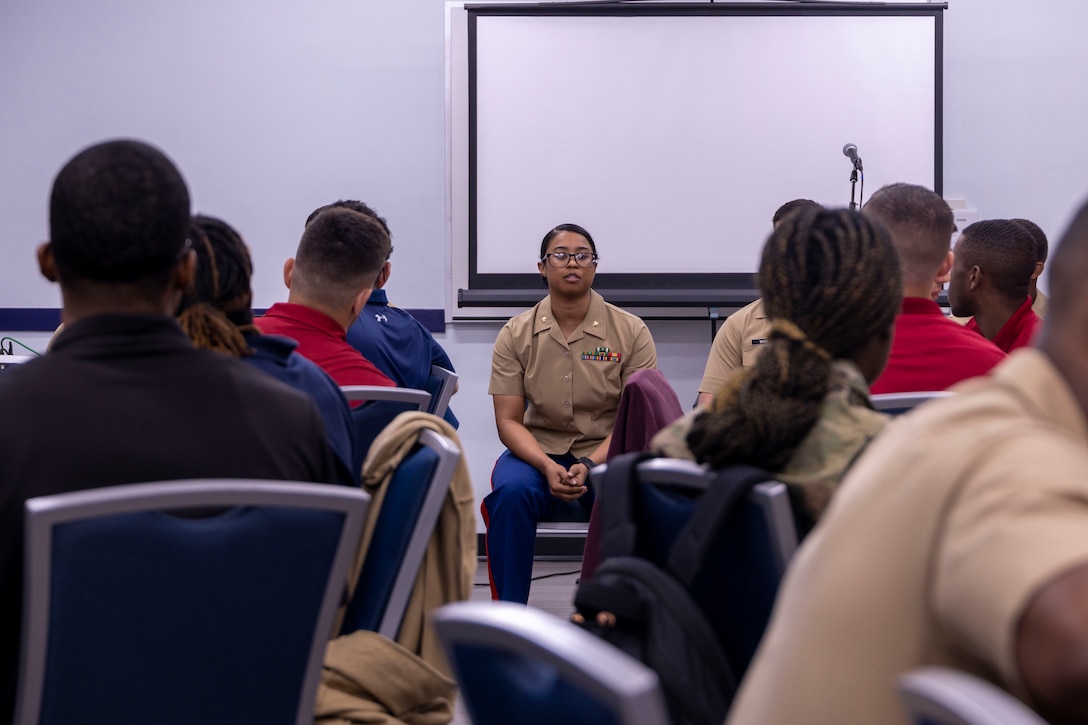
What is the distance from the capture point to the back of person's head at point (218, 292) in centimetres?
191

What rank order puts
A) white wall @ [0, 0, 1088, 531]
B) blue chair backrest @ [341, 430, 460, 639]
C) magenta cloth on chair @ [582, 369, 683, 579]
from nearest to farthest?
1. blue chair backrest @ [341, 430, 460, 639]
2. magenta cloth on chair @ [582, 369, 683, 579]
3. white wall @ [0, 0, 1088, 531]

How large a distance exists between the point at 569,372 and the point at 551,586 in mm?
934

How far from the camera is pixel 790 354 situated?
4.82 feet

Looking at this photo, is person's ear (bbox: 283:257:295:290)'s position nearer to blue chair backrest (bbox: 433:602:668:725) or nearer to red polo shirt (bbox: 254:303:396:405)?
red polo shirt (bbox: 254:303:396:405)

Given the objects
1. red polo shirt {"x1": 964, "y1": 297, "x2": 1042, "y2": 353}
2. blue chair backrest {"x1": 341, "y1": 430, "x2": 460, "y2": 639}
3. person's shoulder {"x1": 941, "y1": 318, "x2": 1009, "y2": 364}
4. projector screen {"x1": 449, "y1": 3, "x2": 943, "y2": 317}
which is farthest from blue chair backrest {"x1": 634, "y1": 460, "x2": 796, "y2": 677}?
projector screen {"x1": 449, "y1": 3, "x2": 943, "y2": 317}

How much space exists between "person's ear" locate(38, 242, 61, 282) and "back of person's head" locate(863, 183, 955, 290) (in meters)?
1.76

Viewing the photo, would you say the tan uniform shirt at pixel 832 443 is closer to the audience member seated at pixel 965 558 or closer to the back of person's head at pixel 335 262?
the audience member seated at pixel 965 558

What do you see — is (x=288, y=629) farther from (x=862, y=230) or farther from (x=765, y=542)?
(x=862, y=230)

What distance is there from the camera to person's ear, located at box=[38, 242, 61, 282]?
148cm

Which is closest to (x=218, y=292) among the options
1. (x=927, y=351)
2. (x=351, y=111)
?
(x=927, y=351)

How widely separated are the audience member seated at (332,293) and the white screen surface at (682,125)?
231 centimetres

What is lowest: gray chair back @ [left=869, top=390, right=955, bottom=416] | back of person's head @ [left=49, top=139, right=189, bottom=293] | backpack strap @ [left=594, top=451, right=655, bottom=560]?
backpack strap @ [left=594, top=451, right=655, bottom=560]

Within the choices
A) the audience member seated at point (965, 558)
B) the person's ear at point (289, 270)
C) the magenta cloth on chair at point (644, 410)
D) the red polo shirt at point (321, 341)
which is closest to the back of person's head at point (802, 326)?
the audience member seated at point (965, 558)

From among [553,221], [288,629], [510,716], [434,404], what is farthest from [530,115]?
[510,716]
